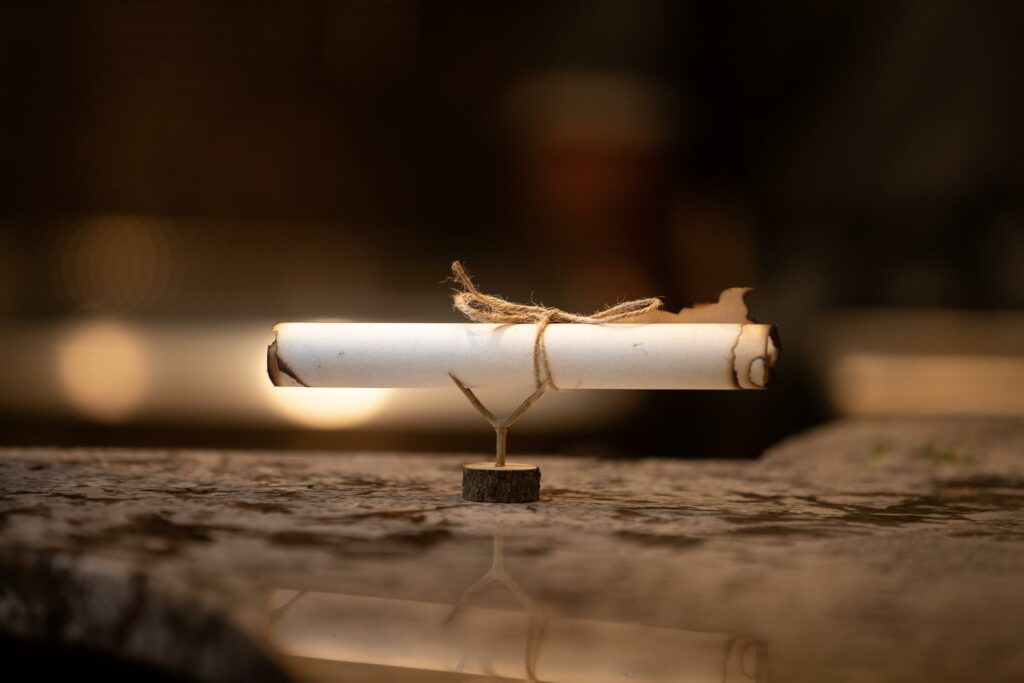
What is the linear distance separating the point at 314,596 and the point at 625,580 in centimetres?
23

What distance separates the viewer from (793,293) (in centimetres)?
354

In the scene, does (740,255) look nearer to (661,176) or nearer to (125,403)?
(661,176)

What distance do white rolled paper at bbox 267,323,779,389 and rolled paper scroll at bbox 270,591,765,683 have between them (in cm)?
41

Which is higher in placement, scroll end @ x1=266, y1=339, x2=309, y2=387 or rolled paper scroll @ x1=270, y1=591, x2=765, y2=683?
scroll end @ x1=266, y1=339, x2=309, y2=387

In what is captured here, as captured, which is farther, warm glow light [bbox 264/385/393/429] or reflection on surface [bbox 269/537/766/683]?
warm glow light [bbox 264/385/393/429]

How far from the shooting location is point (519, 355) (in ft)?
3.71

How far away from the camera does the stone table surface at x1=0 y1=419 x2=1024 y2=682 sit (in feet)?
2.10

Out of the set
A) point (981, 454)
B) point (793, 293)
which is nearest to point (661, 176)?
point (793, 293)

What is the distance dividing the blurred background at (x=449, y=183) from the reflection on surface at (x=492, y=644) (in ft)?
8.17

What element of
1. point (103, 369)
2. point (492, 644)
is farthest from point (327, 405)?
point (492, 644)

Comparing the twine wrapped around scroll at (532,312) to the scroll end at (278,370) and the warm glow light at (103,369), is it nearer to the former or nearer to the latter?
the scroll end at (278,370)

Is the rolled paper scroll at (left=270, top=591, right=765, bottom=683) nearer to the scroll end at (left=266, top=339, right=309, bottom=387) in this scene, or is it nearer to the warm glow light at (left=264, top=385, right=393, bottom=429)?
the scroll end at (left=266, top=339, right=309, bottom=387)

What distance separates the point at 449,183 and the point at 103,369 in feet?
4.43

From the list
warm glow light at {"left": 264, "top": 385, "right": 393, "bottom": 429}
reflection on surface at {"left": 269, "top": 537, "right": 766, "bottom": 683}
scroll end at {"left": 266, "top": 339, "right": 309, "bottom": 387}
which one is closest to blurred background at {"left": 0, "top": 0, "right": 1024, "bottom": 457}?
warm glow light at {"left": 264, "top": 385, "right": 393, "bottom": 429}
